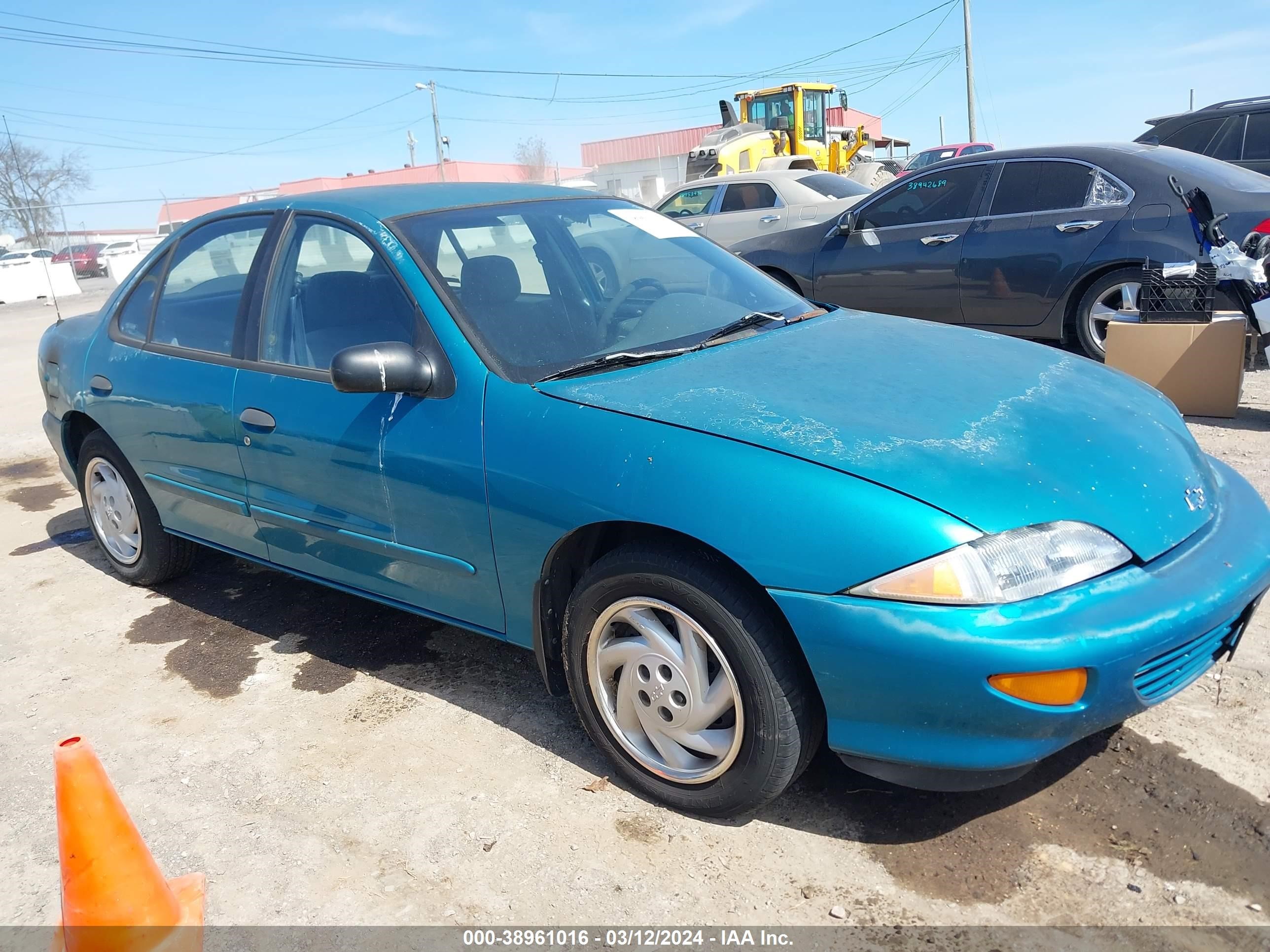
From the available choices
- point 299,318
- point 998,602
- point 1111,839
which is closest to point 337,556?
point 299,318

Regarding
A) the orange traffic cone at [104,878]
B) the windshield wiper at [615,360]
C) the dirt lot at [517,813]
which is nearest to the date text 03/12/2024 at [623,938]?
the dirt lot at [517,813]

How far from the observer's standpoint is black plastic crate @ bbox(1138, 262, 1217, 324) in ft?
18.5

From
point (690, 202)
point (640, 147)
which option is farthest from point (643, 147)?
point (690, 202)

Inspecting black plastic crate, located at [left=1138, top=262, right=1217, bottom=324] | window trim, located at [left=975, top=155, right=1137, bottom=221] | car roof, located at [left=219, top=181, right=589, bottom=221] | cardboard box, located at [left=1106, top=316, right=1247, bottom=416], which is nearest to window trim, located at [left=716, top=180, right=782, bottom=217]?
window trim, located at [left=975, top=155, right=1137, bottom=221]

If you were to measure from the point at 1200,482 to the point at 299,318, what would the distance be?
9.33 ft

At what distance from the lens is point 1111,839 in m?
2.43

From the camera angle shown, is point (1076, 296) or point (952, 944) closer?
point (952, 944)

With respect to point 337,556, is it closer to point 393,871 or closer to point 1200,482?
point 393,871

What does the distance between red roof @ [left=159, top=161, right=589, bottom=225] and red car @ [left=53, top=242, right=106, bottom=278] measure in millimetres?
3130

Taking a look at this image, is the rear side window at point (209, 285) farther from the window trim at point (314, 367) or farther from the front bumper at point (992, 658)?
the front bumper at point (992, 658)

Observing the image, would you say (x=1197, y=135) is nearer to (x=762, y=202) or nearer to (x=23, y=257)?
(x=762, y=202)

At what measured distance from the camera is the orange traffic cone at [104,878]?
82.0 inches

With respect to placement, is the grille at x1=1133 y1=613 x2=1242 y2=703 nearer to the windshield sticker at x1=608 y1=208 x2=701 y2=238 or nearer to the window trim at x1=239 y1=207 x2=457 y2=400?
the window trim at x1=239 y1=207 x2=457 y2=400

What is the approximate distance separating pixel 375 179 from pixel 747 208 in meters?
34.8
